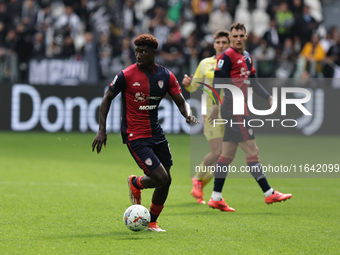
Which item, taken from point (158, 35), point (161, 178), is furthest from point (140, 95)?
point (158, 35)

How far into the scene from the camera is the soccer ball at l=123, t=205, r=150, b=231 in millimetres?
5762

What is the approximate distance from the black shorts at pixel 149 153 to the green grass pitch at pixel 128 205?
0.76m

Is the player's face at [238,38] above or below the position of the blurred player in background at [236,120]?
above

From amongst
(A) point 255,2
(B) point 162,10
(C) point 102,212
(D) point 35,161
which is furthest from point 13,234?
(A) point 255,2

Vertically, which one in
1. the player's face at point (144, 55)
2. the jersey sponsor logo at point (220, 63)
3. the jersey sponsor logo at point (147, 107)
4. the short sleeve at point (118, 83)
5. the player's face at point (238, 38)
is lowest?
the jersey sponsor logo at point (147, 107)

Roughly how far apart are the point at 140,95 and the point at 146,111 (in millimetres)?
206

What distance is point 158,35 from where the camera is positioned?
669 inches

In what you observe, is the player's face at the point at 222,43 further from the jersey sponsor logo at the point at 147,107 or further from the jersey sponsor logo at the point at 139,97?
the jersey sponsor logo at the point at 139,97

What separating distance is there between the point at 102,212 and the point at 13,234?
5.44ft

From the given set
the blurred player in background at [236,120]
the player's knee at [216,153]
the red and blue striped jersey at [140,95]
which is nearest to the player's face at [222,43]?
the blurred player in background at [236,120]

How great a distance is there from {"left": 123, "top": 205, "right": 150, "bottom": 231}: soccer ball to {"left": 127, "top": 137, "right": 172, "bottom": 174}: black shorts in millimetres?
434

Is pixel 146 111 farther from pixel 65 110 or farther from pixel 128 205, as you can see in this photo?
pixel 65 110

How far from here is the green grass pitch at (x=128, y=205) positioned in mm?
5328

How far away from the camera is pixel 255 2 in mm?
19188
